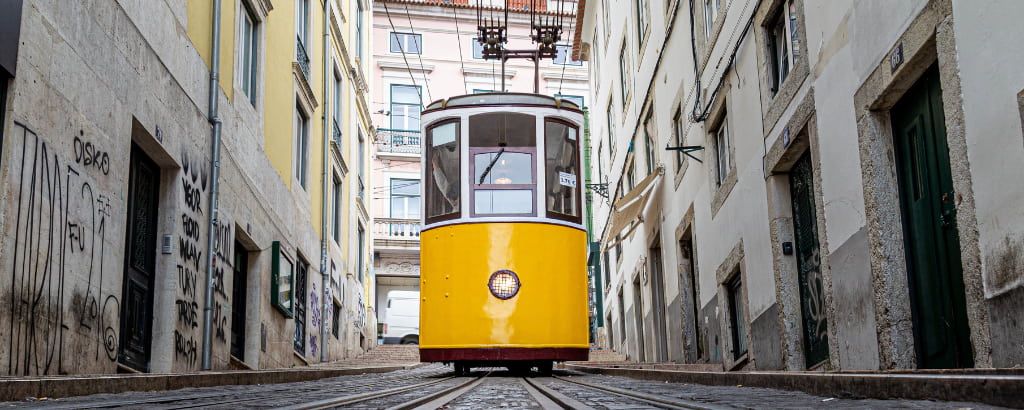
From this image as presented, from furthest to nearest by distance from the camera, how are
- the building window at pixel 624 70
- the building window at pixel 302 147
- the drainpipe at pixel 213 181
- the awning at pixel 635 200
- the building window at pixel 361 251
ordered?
the building window at pixel 361 251, the building window at pixel 624 70, the building window at pixel 302 147, the awning at pixel 635 200, the drainpipe at pixel 213 181

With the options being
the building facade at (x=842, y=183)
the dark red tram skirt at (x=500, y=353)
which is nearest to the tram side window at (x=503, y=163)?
the dark red tram skirt at (x=500, y=353)

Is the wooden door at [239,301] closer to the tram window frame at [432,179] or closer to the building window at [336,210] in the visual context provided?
the tram window frame at [432,179]

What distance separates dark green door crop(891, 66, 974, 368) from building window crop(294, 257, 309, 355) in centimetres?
1021

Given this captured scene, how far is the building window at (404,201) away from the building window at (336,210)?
11.1m

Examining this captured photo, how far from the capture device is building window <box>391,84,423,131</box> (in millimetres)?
30859

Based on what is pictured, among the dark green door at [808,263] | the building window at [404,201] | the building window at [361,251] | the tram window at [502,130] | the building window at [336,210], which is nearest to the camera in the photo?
the dark green door at [808,263]

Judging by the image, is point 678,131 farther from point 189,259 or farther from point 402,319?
point 402,319

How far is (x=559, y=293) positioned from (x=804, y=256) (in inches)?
Answer: 121

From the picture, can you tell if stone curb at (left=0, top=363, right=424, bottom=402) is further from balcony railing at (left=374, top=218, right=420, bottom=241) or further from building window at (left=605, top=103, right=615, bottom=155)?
balcony railing at (left=374, top=218, right=420, bottom=241)

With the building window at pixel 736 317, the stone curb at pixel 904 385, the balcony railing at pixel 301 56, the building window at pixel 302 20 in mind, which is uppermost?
the building window at pixel 302 20

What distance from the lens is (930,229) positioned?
16.5 feet

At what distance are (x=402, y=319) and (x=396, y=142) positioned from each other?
6151 mm

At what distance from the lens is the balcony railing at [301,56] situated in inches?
545

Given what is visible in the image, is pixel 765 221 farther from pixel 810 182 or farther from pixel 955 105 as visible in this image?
pixel 955 105
